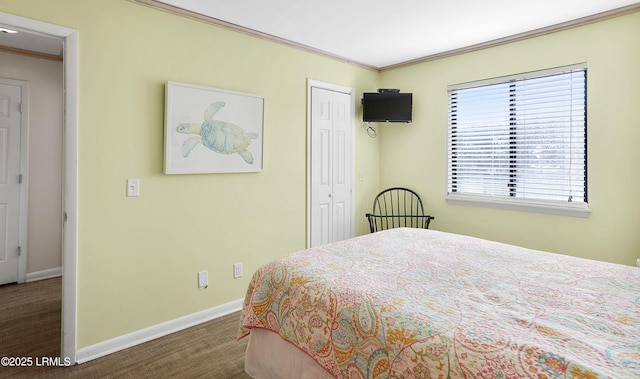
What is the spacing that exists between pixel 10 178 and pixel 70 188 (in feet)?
7.10

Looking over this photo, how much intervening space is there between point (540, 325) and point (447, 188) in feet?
8.70

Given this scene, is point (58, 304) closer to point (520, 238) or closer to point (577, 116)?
point (520, 238)

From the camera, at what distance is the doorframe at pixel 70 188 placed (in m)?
2.18

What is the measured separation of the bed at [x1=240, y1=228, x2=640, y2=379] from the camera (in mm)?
1033

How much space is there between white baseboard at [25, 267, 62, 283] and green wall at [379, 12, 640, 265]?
4316 millimetres

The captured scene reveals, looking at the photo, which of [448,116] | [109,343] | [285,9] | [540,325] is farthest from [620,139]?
[109,343]

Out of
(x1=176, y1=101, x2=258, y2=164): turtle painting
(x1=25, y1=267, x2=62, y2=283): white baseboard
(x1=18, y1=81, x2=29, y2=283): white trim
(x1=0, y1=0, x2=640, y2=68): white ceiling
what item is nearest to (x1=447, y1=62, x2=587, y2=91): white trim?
(x1=0, y1=0, x2=640, y2=68): white ceiling

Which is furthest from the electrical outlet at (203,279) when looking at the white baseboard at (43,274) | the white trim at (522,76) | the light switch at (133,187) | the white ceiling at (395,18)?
the white trim at (522,76)

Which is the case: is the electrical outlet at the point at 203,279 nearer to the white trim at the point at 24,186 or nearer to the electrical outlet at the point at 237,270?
the electrical outlet at the point at 237,270

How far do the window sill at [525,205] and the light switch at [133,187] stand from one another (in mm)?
2930

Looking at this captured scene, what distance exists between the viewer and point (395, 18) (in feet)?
9.23

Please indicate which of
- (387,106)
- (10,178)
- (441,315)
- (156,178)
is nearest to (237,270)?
(156,178)

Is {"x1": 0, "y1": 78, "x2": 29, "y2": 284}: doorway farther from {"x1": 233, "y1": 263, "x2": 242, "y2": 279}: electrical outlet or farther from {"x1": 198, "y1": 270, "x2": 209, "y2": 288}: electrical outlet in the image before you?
{"x1": 233, "y1": 263, "x2": 242, "y2": 279}: electrical outlet

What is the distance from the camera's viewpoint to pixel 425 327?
1.18 metres
